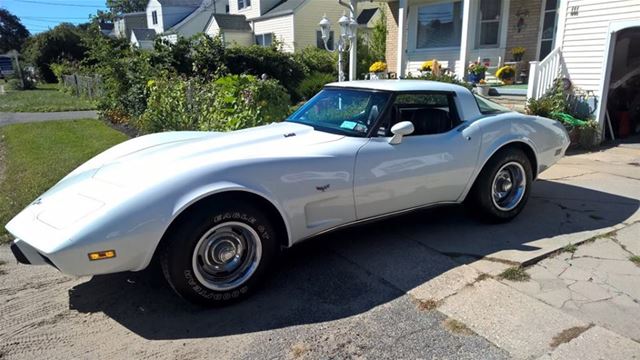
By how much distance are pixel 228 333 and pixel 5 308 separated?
1.68 m

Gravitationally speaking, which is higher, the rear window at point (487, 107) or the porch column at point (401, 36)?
the porch column at point (401, 36)

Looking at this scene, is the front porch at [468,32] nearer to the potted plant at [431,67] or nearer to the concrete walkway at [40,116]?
the potted plant at [431,67]

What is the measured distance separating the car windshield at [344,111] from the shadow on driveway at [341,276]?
1.09 m

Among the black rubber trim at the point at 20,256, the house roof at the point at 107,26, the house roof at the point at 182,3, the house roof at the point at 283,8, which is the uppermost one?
the house roof at the point at 107,26

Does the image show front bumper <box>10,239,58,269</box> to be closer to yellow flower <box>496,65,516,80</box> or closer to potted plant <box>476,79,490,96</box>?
potted plant <box>476,79,490,96</box>

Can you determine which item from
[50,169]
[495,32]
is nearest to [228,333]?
[50,169]

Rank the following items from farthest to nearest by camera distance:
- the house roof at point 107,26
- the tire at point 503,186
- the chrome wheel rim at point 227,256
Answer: the house roof at point 107,26
the tire at point 503,186
the chrome wheel rim at point 227,256

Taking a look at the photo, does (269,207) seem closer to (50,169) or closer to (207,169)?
(207,169)

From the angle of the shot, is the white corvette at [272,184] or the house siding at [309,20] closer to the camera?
the white corvette at [272,184]

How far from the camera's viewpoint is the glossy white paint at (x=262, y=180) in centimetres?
274

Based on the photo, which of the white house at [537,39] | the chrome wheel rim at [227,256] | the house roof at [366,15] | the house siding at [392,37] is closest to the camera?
the chrome wheel rim at [227,256]

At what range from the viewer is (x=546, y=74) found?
9.39 meters

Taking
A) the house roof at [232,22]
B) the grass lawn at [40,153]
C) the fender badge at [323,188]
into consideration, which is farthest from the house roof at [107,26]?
the fender badge at [323,188]

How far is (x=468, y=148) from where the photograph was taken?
13.8 ft
